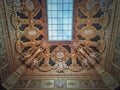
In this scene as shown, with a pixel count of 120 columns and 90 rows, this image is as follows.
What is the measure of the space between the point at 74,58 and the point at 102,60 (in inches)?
66.6

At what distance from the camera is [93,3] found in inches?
415

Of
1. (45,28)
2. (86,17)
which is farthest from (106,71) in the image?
(45,28)

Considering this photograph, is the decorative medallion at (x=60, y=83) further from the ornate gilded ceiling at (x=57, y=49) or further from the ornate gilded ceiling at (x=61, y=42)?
the ornate gilded ceiling at (x=61, y=42)

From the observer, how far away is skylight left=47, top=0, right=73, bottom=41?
37.1 feet

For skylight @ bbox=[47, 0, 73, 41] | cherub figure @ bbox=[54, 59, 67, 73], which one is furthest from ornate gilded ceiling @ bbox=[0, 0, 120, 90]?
skylight @ bbox=[47, 0, 73, 41]

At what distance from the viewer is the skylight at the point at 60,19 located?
11.3 metres

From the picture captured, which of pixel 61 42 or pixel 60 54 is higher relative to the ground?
pixel 61 42

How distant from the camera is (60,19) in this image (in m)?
11.8

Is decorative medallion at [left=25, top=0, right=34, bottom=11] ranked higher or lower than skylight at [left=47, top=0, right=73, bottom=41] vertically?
higher

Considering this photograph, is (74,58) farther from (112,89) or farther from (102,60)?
(112,89)

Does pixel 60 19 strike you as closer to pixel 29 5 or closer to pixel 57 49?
pixel 57 49

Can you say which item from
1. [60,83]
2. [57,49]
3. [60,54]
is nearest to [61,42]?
[57,49]

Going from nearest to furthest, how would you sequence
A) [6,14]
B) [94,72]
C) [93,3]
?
[6,14] < [93,3] < [94,72]

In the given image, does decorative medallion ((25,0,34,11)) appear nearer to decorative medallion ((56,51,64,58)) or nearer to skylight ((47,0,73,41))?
skylight ((47,0,73,41))
